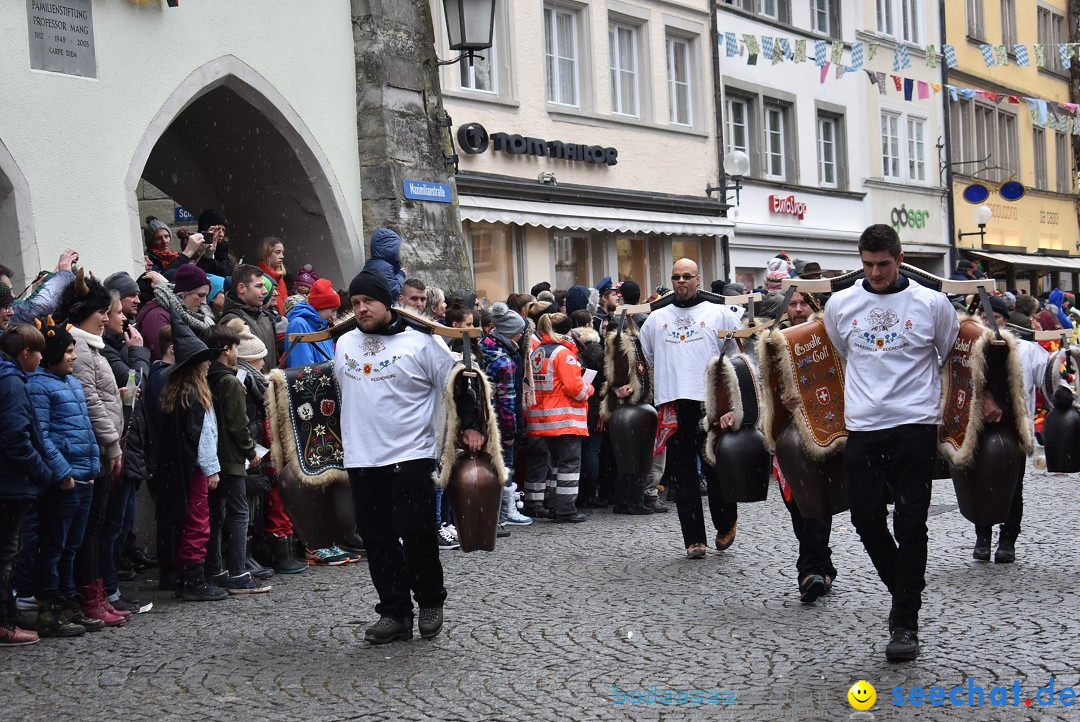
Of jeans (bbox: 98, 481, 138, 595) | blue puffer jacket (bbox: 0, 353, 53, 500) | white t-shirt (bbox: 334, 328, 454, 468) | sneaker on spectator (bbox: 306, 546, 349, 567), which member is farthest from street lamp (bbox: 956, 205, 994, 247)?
blue puffer jacket (bbox: 0, 353, 53, 500)

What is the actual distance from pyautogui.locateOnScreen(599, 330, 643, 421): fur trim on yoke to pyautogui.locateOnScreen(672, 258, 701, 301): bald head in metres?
0.50

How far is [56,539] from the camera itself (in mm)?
7641

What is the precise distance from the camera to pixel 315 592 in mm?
8758

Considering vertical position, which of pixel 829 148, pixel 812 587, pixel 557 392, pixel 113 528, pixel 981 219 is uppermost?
pixel 829 148

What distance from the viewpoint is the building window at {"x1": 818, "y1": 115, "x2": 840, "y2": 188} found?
91.2 feet

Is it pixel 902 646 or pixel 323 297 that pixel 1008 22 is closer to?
pixel 323 297

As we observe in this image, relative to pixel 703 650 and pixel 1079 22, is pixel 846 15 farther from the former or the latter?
pixel 703 650

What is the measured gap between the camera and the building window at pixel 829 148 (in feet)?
91.2

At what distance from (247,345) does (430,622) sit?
9.71 feet

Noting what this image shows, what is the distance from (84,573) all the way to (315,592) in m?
1.41

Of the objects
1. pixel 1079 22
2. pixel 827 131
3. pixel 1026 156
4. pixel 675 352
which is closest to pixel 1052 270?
pixel 1026 156

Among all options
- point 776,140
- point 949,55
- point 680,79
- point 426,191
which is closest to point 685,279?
point 426,191

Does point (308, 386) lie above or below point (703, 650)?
above

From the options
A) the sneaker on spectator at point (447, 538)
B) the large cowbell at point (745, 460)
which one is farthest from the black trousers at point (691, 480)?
the sneaker on spectator at point (447, 538)
